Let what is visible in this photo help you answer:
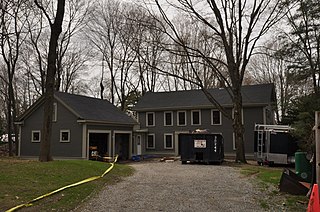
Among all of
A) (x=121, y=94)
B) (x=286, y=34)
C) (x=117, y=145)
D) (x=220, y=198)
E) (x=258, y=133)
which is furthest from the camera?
(x=121, y=94)

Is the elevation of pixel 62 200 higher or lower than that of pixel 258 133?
lower

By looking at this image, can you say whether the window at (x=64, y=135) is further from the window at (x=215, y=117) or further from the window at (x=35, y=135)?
the window at (x=215, y=117)

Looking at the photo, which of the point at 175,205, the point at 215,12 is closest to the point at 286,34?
the point at 215,12

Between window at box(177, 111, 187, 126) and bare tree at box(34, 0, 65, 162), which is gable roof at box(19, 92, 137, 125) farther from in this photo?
bare tree at box(34, 0, 65, 162)

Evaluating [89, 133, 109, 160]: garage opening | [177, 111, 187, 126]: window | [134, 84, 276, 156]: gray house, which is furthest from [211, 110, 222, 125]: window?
[89, 133, 109, 160]: garage opening

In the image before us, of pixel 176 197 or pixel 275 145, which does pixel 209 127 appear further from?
pixel 176 197

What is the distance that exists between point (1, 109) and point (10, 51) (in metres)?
21.7

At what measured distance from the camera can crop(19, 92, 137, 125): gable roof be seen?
24984 millimetres

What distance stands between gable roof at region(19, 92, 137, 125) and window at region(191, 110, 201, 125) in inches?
231

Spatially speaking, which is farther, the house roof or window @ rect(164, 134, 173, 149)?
window @ rect(164, 134, 173, 149)

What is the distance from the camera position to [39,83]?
3809 cm

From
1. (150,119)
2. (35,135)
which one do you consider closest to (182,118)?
(150,119)

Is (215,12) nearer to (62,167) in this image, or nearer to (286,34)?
(286,34)

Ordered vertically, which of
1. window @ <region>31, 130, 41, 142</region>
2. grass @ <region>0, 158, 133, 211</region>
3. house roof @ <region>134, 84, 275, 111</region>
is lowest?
grass @ <region>0, 158, 133, 211</region>
